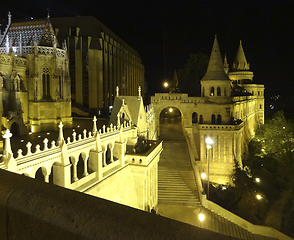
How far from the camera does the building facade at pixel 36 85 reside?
2447cm

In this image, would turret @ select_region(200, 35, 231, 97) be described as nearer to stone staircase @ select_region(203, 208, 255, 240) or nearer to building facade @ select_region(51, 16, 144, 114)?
building facade @ select_region(51, 16, 144, 114)

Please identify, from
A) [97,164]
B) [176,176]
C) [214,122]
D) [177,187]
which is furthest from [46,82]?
[214,122]

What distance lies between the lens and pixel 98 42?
48969 mm

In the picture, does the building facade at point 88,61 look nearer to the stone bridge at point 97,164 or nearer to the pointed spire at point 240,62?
the stone bridge at point 97,164

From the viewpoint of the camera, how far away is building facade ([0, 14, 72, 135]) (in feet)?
80.3

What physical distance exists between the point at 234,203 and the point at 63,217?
34.3 metres

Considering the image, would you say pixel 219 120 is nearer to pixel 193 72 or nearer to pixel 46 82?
pixel 193 72

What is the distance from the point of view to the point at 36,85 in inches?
1047

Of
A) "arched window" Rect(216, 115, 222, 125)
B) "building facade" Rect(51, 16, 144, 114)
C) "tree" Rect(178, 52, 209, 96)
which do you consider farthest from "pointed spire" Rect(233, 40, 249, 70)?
"building facade" Rect(51, 16, 144, 114)

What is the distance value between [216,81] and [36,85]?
82.4 ft

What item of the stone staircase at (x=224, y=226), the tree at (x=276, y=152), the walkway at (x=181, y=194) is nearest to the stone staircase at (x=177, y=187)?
the walkway at (x=181, y=194)

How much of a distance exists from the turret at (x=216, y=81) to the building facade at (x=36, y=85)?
20807 mm

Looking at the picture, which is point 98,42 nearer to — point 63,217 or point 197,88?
point 197,88

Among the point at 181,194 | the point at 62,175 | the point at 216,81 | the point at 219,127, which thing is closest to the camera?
the point at 62,175
